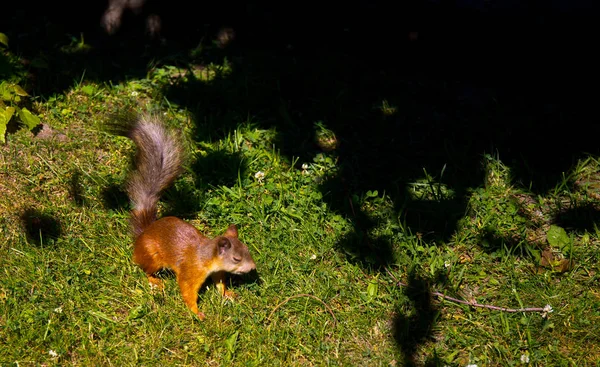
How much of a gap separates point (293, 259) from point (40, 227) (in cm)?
171

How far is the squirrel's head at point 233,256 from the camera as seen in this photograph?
3.59 meters

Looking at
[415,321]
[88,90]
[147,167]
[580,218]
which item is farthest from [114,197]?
[580,218]

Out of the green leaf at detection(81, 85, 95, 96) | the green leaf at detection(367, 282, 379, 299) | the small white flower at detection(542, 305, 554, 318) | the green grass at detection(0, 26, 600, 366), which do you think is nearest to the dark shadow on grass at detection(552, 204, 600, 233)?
the green grass at detection(0, 26, 600, 366)

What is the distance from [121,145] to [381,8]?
266 centimetres

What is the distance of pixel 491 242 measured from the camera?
13.7 feet

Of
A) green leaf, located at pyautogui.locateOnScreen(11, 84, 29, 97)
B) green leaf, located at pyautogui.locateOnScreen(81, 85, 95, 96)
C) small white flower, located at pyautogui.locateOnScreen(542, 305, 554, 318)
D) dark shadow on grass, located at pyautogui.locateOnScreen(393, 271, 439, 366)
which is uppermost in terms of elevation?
green leaf, located at pyautogui.locateOnScreen(11, 84, 29, 97)

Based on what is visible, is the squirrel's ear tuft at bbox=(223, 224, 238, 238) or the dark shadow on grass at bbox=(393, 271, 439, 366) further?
the squirrel's ear tuft at bbox=(223, 224, 238, 238)

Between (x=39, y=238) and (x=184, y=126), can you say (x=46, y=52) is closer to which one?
(x=184, y=126)

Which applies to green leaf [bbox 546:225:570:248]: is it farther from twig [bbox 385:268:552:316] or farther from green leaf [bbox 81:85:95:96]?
green leaf [bbox 81:85:95:96]

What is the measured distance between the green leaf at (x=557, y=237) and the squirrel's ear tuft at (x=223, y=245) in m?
2.19

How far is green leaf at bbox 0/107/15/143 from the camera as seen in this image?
472 centimetres

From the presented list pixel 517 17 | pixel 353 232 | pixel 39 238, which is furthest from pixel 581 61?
pixel 39 238

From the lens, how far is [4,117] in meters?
4.80

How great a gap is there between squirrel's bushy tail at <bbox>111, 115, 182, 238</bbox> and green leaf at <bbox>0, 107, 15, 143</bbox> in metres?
1.19
